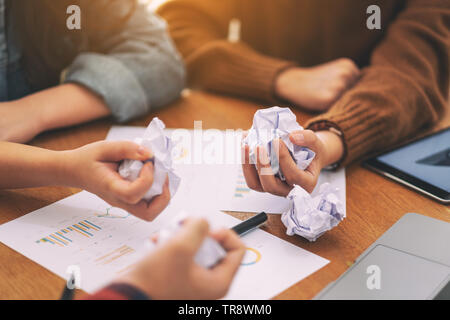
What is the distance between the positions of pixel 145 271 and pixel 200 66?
28.8 inches

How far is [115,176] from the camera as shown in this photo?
489 millimetres

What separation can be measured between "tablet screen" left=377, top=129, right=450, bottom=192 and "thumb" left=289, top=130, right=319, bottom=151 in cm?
16

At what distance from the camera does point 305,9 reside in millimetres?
1017

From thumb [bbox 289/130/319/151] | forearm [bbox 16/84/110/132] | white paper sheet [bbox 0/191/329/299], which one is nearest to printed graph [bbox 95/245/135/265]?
white paper sheet [bbox 0/191/329/299]

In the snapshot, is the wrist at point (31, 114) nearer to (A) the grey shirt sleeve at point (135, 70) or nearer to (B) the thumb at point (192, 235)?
(A) the grey shirt sleeve at point (135, 70)

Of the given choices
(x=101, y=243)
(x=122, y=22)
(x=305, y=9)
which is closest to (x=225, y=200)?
(x=101, y=243)

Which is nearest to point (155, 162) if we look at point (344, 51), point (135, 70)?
point (135, 70)

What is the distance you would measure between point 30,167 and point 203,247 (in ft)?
0.99

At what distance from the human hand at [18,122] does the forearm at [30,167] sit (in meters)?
0.11

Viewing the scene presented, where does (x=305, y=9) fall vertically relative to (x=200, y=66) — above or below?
above

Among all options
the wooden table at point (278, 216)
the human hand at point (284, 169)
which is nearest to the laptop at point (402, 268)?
the wooden table at point (278, 216)

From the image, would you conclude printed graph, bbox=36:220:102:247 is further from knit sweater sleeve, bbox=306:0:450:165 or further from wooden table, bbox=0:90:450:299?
knit sweater sleeve, bbox=306:0:450:165

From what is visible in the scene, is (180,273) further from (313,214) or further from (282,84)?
(282,84)
